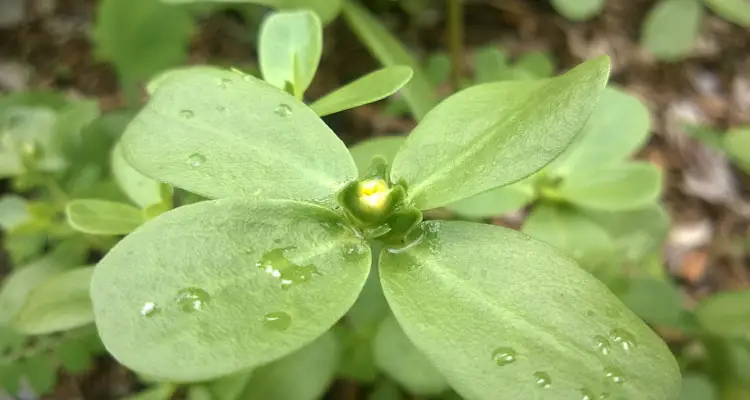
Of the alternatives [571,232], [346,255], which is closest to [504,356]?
[346,255]

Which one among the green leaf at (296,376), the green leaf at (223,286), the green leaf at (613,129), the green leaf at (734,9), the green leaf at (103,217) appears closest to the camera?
the green leaf at (223,286)

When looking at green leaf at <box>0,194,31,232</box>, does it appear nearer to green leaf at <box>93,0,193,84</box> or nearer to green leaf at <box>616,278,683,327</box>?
green leaf at <box>93,0,193,84</box>

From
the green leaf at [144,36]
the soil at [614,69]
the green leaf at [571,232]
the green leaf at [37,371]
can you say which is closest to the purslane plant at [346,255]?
the green leaf at [571,232]

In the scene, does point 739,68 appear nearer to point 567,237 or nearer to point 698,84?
point 698,84

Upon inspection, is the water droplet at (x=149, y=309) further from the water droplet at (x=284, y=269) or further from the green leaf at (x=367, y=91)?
the green leaf at (x=367, y=91)

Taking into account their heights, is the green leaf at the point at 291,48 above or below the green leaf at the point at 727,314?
above

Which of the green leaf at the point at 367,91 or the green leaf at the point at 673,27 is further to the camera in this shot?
the green leaf at the point at 673,27

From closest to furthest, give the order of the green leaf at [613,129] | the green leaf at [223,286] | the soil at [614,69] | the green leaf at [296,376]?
1. the green leaf at [223,286]
2. the green leaf at [296,376]
3. the green leaf at [613,129]
4. the soil at [614,69]
